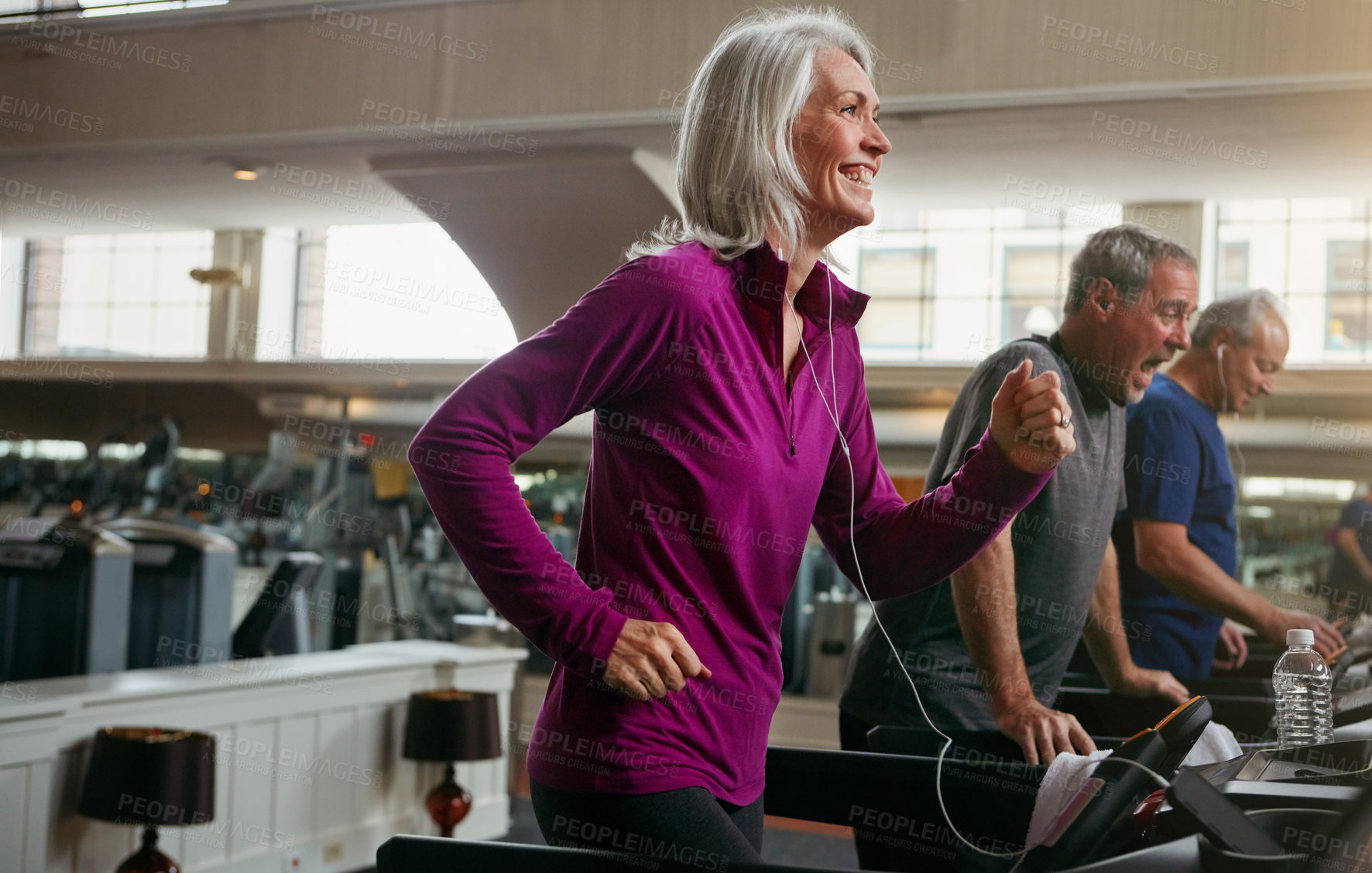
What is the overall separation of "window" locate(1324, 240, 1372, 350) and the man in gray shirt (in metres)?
7.25

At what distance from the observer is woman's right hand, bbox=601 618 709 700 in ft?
3.54

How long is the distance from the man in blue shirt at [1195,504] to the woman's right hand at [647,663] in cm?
175

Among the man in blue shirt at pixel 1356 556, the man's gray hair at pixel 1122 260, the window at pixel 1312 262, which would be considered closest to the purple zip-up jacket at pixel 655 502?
the man's gray hair at pixel 1122 260

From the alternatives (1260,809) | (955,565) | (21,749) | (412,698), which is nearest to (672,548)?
(955,565)

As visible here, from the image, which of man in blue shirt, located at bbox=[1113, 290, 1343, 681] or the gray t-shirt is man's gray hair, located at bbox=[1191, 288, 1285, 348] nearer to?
man in blue shirt, located at bbox=[1113, 290, 1343, 681]

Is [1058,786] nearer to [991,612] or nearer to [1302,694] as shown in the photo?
[991,612]

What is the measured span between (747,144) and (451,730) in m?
3.72

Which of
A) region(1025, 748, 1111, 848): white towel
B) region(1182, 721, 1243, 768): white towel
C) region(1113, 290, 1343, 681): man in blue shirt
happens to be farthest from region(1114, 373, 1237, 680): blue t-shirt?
region(1025, 748, 1111, 848): white towel

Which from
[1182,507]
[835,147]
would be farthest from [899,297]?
[835,147]

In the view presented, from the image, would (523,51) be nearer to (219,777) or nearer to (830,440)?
(219,777)

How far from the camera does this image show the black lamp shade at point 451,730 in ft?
15.1

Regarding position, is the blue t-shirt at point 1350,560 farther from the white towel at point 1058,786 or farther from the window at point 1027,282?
the white towel at point 1058,786

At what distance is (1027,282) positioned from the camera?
1003 cm

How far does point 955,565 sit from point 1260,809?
1.28 ft
